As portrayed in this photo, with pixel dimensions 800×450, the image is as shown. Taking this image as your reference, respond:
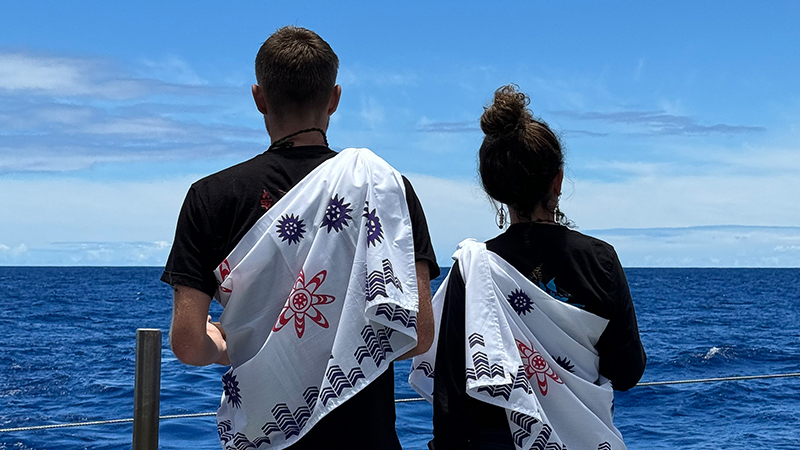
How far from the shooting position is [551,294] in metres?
1.82

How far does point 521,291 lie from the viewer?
1.82m

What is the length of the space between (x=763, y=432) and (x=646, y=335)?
1305cm

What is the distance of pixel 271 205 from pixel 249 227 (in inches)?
2.5

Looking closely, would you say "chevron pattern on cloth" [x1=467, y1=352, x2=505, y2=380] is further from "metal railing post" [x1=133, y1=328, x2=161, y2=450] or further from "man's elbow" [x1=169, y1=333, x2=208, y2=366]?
"metal railing post" [x1=133, y1=328, x2=161, y2=450]

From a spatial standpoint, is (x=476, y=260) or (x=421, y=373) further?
(x=421, y=373)

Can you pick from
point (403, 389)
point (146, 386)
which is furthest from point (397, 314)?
point (403, 389)

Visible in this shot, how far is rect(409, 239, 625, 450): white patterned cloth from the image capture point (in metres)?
1.75

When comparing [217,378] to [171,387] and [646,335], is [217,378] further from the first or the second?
[646,335]

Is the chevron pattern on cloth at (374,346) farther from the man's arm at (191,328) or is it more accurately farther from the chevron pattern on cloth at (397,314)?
the man's arm at (191,328)

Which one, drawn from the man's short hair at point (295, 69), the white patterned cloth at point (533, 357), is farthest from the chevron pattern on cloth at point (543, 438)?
the man's short hair at point (295, 69)

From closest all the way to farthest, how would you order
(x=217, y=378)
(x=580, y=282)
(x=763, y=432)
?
(x=580, y=282)
(x=763, y=432)
(x=217, y=378)

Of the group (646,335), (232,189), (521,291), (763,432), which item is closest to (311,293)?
(232,189)

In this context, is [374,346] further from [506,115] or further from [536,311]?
[506,115]

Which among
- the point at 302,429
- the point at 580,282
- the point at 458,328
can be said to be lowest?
the point at 302,429
